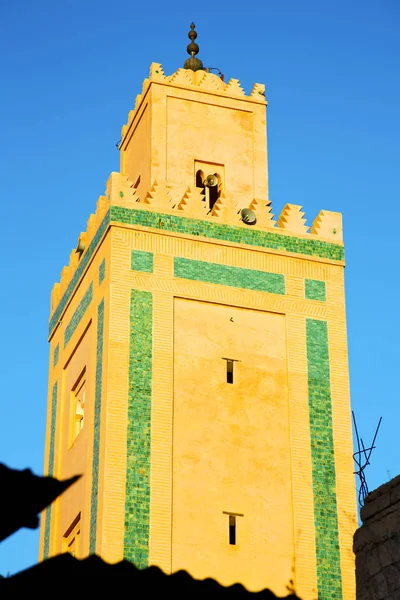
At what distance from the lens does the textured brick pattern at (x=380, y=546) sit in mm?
7637

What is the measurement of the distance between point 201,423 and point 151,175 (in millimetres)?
4168

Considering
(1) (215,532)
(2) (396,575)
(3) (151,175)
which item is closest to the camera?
(2) (396,575)

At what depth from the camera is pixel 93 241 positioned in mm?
20062

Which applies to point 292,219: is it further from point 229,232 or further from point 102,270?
point 102,270

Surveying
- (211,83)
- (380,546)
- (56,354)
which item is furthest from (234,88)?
(380,546)

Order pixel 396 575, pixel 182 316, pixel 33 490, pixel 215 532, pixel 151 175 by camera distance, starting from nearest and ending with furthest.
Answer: pixel 33 490, pixel 396 575, pixel 215 532, pixel 182 316, pixel 151 175

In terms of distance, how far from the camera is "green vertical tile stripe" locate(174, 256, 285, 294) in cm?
1927

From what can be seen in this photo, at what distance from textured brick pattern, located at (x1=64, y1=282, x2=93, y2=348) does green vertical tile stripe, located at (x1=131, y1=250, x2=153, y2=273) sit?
1.06 meters

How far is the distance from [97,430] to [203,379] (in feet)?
4.98

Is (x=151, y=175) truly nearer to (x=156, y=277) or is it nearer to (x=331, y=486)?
(x=156, y=277)

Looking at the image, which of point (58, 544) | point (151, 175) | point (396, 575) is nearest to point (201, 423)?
point (58, 544)

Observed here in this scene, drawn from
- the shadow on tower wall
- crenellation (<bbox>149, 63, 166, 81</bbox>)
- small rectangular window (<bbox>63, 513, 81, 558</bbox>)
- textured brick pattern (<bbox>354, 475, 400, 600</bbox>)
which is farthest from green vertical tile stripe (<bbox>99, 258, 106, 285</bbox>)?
textured brick pattern (<bbox>354, 475, 400, 600</bbox>)

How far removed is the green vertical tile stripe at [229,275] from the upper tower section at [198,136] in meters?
1.64

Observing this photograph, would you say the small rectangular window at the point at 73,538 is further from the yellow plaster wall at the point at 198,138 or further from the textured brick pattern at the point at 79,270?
the yellow plaster wall at the point at 198,138
